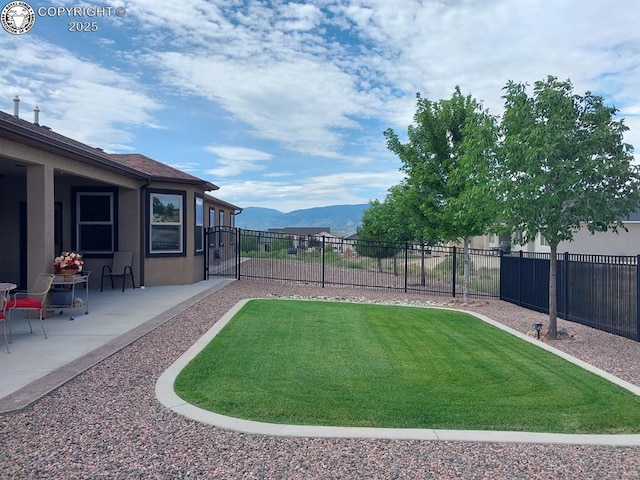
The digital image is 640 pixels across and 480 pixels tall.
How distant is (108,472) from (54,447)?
2.35 feet

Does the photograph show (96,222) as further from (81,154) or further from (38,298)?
(38,298)

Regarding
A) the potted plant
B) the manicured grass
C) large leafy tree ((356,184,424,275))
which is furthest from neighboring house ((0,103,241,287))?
large leafy tree ((356,184,424,275))

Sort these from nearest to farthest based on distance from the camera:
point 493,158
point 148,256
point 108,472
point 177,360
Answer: point 108,472, point 177,360, point 493,158, point 148,256

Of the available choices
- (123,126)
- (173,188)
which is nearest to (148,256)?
(173,188)

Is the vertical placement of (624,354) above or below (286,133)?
below

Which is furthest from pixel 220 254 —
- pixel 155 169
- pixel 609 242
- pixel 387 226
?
→ pixel 609 242

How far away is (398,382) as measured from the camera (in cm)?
605

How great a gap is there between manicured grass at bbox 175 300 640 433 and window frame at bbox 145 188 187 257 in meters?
6.48

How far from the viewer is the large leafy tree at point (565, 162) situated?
28.1 ft

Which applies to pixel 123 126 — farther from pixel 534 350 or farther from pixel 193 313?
pixel 534 350

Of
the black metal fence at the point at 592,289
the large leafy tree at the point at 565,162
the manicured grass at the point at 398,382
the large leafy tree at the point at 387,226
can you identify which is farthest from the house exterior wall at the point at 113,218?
the black metal fence at the point at 592,289

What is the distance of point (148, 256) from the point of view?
14.9m

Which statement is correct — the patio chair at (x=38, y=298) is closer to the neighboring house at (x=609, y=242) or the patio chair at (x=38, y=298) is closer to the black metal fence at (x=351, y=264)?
the black metal fence at (x=351, y=264)

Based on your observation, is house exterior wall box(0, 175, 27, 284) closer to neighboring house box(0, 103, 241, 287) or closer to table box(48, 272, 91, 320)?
neighboring house box(0, 103, 241, 287)
